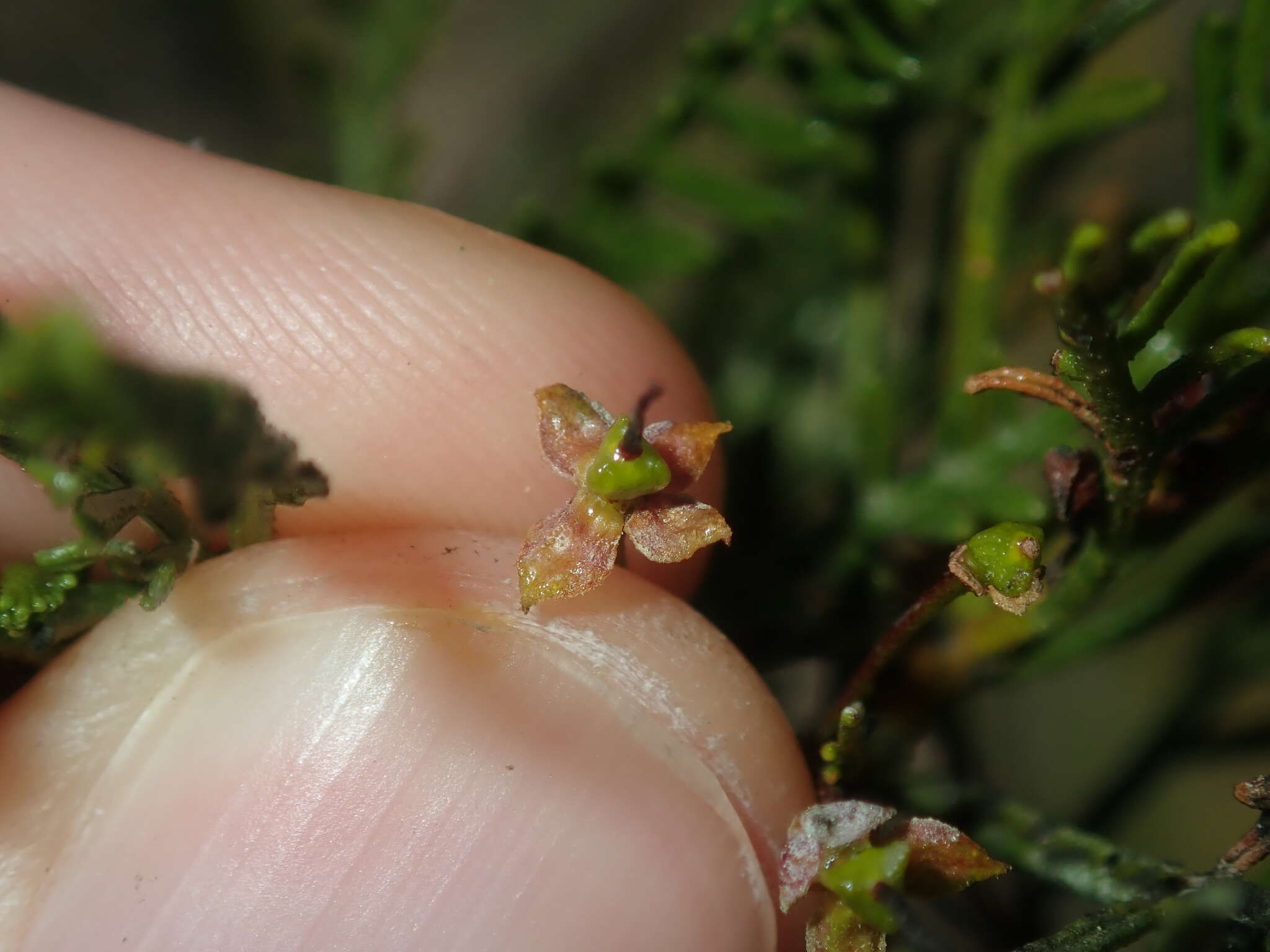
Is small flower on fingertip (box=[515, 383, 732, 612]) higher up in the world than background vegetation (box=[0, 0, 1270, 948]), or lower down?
lower down

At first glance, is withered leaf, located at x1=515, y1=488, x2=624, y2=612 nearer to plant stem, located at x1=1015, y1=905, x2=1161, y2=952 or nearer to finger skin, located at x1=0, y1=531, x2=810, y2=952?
finger skin, located at x1=0, y1=531, x2=810, y2=952

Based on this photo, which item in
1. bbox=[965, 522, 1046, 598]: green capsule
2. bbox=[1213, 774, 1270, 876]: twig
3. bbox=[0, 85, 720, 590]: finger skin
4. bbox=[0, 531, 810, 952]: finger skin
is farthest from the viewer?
bbox=[0, 85, 720, 590]: finger skin

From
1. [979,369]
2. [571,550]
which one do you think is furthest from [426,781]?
[979,369]

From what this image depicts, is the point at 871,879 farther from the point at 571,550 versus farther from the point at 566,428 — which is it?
the point at 566,428

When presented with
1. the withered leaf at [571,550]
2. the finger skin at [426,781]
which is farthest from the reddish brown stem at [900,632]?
the withered leaf at [571,550]

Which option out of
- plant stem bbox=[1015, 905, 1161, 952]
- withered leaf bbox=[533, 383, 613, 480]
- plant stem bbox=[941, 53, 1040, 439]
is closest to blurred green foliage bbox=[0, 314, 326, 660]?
withered leaf bbox=[533, 383, 613, 480]

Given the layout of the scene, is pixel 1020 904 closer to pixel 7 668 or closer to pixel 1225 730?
pixel 1225 730
